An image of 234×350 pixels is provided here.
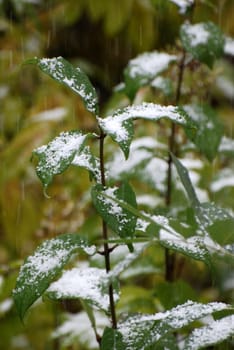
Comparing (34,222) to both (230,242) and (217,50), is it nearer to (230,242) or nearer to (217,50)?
(217,50)

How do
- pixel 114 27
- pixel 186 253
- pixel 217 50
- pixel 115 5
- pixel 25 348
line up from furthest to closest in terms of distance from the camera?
pixel 114 27 < pixel 115 5 < pixel 25 348 < pixel 217 50 < pixel 186 253

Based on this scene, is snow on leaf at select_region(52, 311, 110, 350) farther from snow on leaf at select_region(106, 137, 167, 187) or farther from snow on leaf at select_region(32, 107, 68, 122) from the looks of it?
snow on leaf at select_region(32, 107, 68, 122)

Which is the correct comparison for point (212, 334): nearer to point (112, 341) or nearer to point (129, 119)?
point (112, 341)

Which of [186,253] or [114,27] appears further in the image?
[114,27]

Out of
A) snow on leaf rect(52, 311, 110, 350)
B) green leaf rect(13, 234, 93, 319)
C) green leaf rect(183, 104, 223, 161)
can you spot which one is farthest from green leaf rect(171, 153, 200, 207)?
snow on leaf rect(52, 311, 110, 350)

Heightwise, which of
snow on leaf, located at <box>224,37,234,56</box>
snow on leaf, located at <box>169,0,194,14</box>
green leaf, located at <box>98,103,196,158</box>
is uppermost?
snow on leaf, located at <box>169,0,194,14</box>

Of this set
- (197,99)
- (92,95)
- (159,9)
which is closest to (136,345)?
(92,95)

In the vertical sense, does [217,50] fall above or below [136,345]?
above
